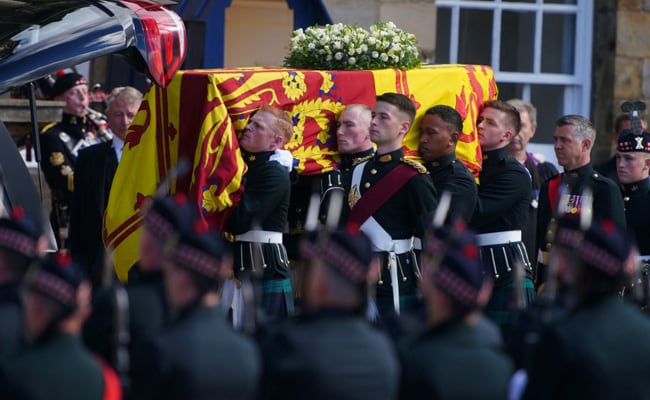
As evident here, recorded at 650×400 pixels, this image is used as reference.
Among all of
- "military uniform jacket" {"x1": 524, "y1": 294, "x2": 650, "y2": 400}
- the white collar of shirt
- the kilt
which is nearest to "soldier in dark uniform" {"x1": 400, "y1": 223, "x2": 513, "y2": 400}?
"military uniform jacket" {"x1": 524, "y1": 294, "x2": 650, "y2": 400}

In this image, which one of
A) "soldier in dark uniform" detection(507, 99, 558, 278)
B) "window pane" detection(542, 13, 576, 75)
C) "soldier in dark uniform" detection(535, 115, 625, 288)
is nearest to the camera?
"soldier in dark uniform" detection(535, 115, 625, 288)

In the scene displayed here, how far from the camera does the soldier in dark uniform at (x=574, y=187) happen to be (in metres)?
7.95

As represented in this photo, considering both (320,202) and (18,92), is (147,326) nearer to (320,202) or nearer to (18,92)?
(320,202)

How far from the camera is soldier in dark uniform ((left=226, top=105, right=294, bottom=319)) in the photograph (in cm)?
763

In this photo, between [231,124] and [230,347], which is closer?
[230,347]

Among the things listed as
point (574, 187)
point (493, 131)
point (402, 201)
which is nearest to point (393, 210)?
point (402, 201)

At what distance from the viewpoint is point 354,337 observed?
14.7ft

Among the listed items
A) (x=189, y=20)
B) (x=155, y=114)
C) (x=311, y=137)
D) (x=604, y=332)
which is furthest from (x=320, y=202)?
(x=604, y=332)

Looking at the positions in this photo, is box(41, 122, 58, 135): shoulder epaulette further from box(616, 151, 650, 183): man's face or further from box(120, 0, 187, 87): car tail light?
box(616, 151, 650, 183): man's face

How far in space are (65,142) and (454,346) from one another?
507 centimetres

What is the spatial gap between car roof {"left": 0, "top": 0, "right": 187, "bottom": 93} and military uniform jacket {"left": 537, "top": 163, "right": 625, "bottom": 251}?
2.14 metres

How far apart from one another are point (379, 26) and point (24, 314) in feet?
14.4

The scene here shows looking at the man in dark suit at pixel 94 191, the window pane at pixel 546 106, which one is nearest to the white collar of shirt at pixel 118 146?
the man in dark suit at pixel 94 191

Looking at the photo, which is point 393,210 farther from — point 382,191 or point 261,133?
point 261,133
